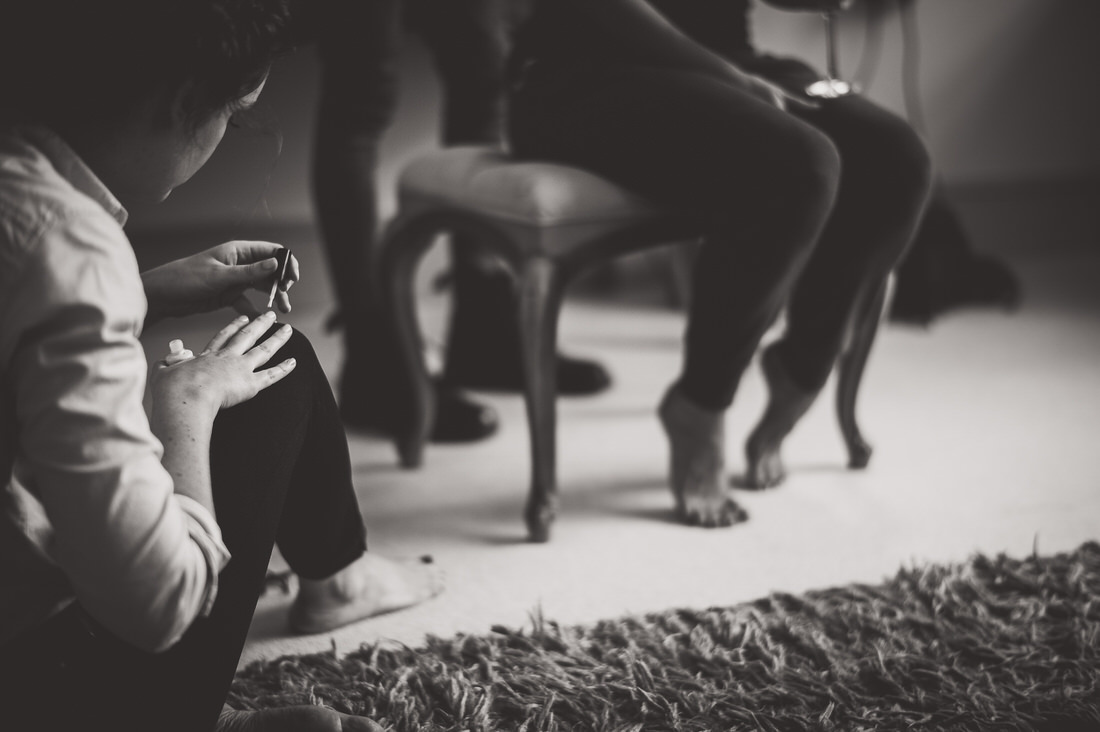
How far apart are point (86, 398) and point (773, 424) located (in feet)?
3.47

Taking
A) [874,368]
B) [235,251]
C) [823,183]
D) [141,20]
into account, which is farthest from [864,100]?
[141,20]

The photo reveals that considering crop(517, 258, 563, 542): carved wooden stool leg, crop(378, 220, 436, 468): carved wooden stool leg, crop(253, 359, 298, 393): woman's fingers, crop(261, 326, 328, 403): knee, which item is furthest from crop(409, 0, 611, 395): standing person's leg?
crop(253, 359, 298, 393): woman's fingers

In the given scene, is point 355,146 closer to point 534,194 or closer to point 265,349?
point 534,194

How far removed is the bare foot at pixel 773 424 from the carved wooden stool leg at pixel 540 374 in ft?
1.03

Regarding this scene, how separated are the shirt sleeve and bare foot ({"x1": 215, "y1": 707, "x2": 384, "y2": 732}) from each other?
11.2 inches

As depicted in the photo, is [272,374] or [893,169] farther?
[893,169]

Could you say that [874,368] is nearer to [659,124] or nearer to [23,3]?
[659,124]

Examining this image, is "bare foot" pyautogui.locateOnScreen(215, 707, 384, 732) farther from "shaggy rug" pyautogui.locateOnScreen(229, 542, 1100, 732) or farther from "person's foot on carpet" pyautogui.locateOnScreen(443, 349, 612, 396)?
"person's foot on carpet" pyautogui.locateOnScreen(443, 349, 612, 396)

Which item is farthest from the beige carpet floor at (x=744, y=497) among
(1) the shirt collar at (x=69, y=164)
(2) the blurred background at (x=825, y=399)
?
(1) the shirt collar at (x=69, y=164)

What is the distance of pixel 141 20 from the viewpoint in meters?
0.56

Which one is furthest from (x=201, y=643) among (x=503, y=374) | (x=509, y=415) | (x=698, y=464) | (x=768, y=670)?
(x=503, y=374)

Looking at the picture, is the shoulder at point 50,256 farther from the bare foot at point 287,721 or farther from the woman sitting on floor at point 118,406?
the bare foot at point 287,721

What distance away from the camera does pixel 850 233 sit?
1361mm

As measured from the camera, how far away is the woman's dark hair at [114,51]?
0.55m
